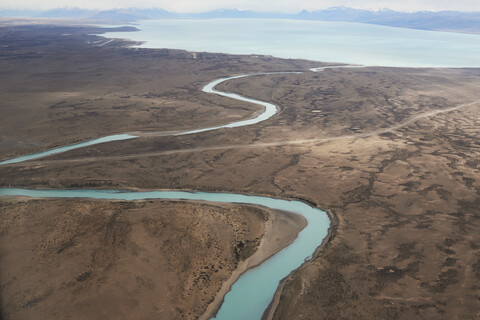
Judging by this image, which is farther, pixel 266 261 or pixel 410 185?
pixel 410 185

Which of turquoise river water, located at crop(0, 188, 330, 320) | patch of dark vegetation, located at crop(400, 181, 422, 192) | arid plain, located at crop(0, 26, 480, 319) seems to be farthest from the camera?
patch of dark vegetation, located at crop(400, 181, 422, 192)

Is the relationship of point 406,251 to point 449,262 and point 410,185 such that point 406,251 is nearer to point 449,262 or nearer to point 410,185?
point 449,262

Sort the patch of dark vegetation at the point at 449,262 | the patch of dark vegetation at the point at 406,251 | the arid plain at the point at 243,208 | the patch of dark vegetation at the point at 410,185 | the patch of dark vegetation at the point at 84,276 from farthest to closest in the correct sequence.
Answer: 1. the patch of dark vegetation at the point at 410,185
2. the patch of dark vegetation at the point at 406,251
3. the patch of dark vegetation at the point at 449,262
4. the patch of dark vegetation at the point at 84,276
5. the arid plain at the point at 243,208

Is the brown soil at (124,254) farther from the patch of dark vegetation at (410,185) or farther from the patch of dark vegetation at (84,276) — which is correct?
the patch of dark vegetation at (410,185)

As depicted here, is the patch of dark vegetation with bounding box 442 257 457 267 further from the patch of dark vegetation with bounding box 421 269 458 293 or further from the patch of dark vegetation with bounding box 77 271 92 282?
the patch of dark vegetation with bounding box 77 271 92 282

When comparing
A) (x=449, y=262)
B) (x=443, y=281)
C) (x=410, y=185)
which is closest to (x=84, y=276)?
(x=443, y=281)

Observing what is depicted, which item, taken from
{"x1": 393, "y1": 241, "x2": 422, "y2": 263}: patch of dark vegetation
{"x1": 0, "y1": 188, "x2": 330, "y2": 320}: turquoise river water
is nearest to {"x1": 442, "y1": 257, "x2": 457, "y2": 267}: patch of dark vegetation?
{"x1": 393, "y1": 241, "x2": 422, "y2": 263}: patch of dark vegetation

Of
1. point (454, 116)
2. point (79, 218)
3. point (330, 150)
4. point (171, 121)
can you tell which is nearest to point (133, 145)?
point (171, 121)

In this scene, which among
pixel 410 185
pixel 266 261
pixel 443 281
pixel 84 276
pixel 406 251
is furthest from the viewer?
pixel 410 185

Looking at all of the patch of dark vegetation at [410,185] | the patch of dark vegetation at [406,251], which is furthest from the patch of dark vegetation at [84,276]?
the patch of dark vegetation at [410,185]

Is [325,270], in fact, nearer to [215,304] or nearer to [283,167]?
[215,304]
